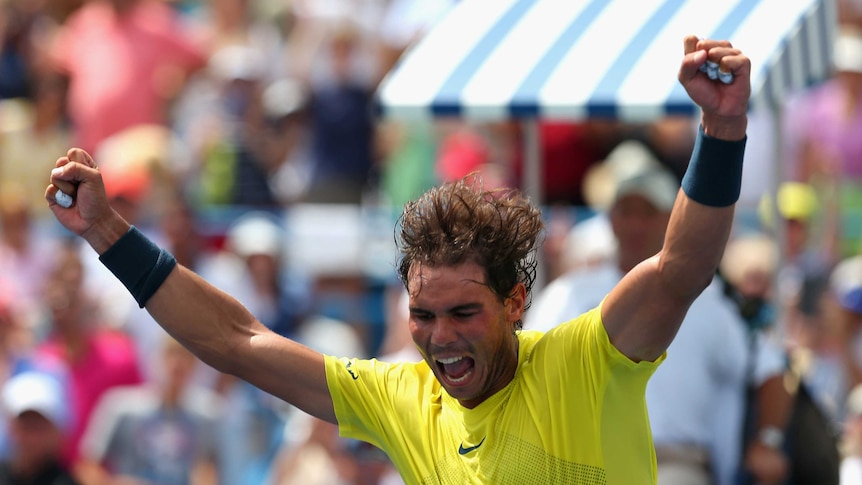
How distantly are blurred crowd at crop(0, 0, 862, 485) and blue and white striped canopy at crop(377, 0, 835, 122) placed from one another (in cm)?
41

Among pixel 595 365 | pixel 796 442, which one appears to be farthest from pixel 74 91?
pixel 595 365

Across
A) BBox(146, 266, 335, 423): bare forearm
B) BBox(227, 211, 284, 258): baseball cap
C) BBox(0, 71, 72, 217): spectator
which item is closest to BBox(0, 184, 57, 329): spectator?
BBox(0, 71, 72, 217): spectator

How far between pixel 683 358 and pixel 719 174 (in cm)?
269

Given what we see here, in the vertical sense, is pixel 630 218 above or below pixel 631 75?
below

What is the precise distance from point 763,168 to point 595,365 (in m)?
5.40

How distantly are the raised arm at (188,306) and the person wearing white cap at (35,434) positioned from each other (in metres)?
3.31

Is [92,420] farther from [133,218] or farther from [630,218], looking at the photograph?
[630,218]

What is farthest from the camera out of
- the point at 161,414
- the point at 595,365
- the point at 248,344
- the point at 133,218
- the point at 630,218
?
the point at 133,218

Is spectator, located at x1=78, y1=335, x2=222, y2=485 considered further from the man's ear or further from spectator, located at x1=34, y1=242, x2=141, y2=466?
the man's ear

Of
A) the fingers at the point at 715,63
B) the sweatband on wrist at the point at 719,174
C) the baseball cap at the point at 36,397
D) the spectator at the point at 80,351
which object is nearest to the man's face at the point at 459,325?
the sweatband on wrist at the point at 719,174

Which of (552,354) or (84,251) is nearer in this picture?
(552,354)

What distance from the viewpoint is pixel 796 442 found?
5949 millimetres

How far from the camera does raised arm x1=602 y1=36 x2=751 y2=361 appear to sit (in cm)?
306

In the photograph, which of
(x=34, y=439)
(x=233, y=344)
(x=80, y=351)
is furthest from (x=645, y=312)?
(x=80, y=351)
